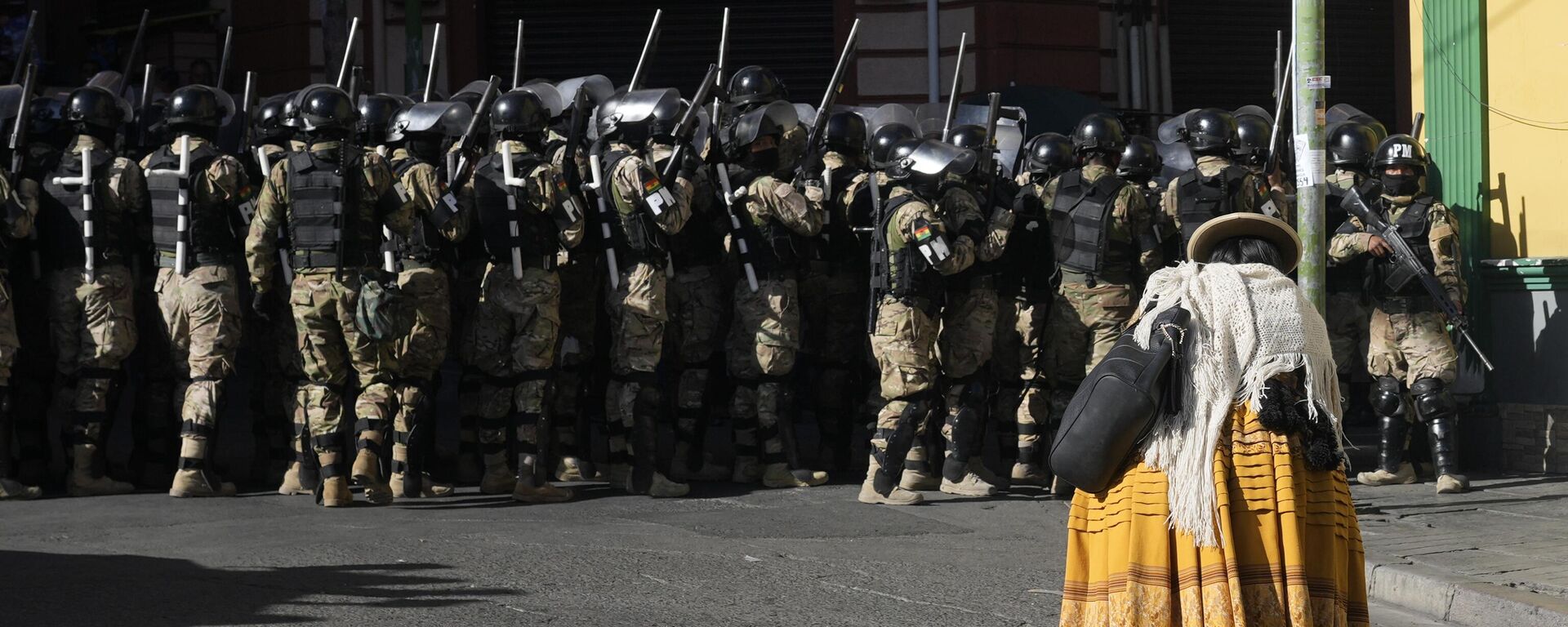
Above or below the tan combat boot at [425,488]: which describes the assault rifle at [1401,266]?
above

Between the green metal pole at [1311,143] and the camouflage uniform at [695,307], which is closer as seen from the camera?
the green metal pole at [1311,143]

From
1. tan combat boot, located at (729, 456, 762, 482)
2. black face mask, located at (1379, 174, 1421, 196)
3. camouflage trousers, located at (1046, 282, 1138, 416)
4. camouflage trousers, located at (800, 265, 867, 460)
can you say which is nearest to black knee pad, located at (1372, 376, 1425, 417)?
black face mask, located at (1379, 174, 1421, 196)

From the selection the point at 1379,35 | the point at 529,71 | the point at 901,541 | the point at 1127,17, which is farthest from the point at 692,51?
the point at 901,541

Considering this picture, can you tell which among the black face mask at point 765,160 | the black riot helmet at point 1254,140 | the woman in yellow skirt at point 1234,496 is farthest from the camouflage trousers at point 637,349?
the woman in yellow skirt at point 1234,496

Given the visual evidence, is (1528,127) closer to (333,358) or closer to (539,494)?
(539,494)

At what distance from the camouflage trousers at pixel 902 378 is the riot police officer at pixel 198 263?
127 inches

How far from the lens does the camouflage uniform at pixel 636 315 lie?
8594 mm

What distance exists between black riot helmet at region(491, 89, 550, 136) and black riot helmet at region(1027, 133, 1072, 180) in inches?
108

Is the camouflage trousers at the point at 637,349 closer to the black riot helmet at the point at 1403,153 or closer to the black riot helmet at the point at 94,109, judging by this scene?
the black riot helmet at the point at 94,109

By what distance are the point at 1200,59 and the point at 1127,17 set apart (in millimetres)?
1024

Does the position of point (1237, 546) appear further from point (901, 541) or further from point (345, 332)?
point (345, 332)

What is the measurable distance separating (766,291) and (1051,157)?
183cm

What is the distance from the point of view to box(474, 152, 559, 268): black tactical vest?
8.51 meters

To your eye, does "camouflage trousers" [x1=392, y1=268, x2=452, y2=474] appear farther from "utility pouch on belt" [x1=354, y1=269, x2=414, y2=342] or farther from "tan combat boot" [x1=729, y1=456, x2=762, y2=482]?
"tan combat boot" [x1=729, y1=456, x2=762, y2=482]
